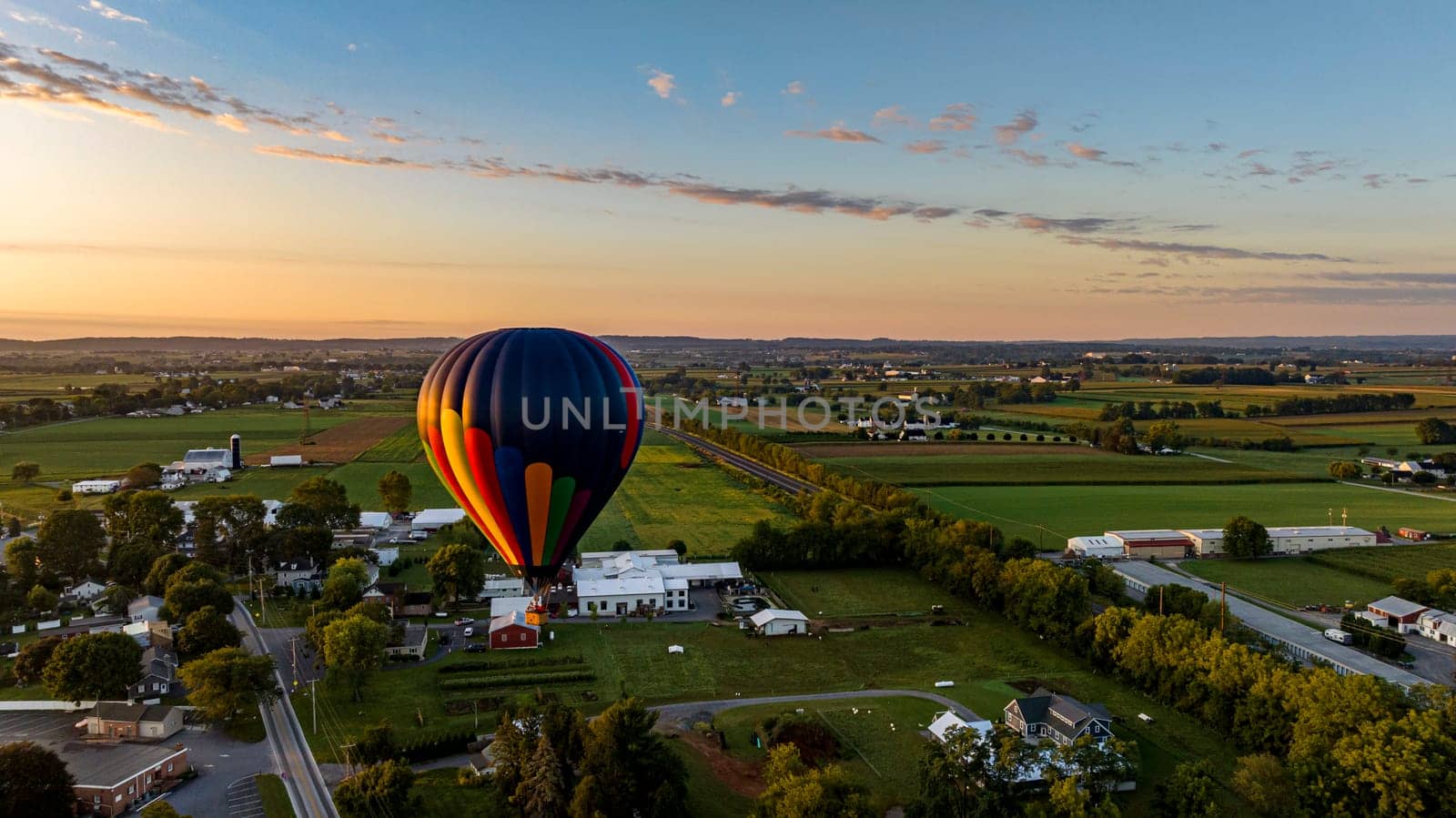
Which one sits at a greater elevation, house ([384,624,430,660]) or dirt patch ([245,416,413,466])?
dirt patch ([245,416,413,466])

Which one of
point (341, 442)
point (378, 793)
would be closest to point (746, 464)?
point (341, 442)

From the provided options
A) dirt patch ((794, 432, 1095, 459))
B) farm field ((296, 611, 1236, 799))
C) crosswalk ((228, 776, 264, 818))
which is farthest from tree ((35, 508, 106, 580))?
dirt patch ((794, 432, 1095, 459))

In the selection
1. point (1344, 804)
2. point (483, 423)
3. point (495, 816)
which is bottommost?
point (495, 816)

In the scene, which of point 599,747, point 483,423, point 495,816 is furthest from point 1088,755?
point 483,423

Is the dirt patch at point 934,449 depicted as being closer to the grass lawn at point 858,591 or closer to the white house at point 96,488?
the grass lawn at point 858,591

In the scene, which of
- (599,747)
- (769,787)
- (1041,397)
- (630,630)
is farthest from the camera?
(1041,397)

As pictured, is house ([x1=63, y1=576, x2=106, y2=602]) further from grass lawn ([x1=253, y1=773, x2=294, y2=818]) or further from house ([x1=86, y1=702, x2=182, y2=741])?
grass lawn ([x1=253, y1=773, x2=294, y2=818])

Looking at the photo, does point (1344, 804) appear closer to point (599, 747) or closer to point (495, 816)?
point (599, 747)
